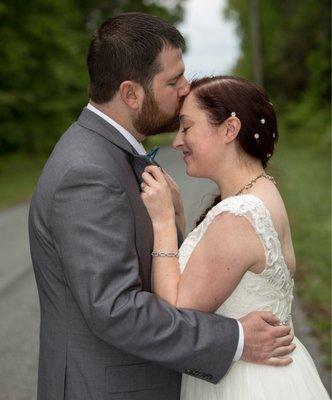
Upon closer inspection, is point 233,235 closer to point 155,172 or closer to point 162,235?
point 162,235

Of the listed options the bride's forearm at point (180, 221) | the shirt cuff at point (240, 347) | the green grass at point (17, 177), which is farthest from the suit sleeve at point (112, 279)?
the green grass at point (17, 177)

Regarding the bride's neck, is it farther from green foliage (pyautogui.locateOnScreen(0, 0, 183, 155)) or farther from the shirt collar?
green foliage (pyautogui.locateOnScreen(0, 0, 183, 155))

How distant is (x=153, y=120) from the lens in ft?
8.29

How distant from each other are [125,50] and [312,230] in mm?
8050

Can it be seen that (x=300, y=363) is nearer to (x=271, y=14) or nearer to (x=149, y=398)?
(x=149, y=398)

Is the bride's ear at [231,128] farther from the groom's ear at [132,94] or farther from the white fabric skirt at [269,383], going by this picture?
the white fabric skirt at [269,383]

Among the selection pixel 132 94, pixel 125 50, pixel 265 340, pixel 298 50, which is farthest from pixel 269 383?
pixel 298 50

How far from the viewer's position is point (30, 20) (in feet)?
69.6

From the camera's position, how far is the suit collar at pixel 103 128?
2.36 m

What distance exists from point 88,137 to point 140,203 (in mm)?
297

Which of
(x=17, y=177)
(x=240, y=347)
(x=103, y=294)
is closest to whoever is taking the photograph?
(x=103, y=294)

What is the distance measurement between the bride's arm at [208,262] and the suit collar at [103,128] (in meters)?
0.18

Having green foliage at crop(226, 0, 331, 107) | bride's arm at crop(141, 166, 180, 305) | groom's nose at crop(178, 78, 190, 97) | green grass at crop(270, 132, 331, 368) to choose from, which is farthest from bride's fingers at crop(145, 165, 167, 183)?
green foliage at crop(226, 0, 331, 107)

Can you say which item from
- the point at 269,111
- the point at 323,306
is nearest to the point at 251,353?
the point at 269,111
